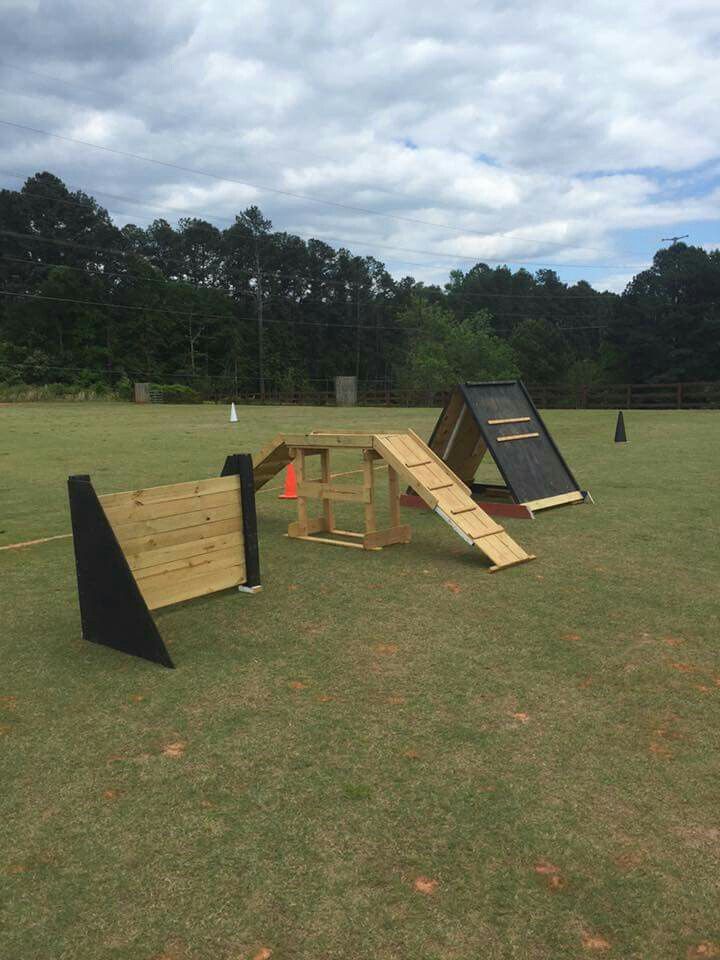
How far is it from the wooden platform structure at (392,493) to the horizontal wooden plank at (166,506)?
6.63 feet

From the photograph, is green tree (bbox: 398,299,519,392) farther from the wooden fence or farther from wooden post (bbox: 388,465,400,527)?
wooden post (bbox: 388,465,400,527)

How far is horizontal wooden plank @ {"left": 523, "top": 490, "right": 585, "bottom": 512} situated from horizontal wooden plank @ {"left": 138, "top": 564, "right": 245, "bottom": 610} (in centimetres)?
437

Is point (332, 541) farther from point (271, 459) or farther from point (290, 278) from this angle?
point (290, 278)

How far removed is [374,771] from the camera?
322 cm

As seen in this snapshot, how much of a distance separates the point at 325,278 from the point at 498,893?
8869 centimetres

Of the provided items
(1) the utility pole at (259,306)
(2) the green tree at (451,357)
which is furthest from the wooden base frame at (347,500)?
(1) the utility pole at (259,306)

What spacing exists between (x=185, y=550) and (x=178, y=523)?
0.21m

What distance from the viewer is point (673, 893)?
245 centimetres

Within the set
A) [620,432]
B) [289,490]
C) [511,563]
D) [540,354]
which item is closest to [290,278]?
[540,354]

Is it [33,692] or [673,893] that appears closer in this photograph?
[673,893]

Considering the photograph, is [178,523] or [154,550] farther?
[178,523]

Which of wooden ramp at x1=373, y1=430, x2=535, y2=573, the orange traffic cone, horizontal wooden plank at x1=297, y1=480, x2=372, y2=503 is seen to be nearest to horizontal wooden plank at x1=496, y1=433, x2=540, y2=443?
wooden ramp at x1=373, y1=430, x2=535, y2=573

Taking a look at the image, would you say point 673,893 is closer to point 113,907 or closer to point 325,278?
point 113,907

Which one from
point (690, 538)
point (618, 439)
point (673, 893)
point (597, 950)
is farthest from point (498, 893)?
point (618, 439)
